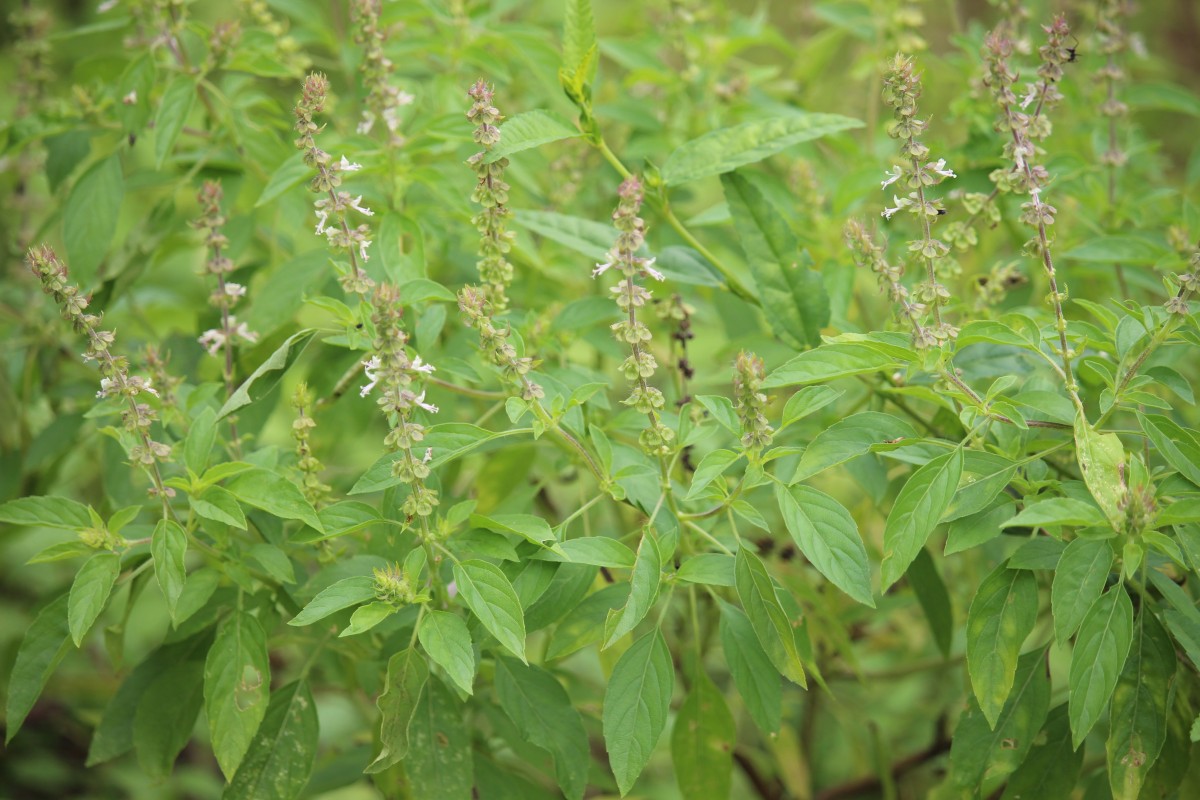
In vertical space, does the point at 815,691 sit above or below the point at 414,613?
below

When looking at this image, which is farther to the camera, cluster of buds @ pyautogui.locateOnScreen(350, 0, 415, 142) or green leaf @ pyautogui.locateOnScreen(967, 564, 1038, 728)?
cluster of buds @ pyautogui.locateOnScreen(350, 0, 415, 142)

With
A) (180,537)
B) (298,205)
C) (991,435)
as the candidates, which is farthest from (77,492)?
(991,435)

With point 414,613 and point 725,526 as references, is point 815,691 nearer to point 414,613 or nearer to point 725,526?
point 725,526

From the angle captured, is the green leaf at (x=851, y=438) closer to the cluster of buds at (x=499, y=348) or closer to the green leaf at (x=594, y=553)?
the green leaf at (x=594, y=553)

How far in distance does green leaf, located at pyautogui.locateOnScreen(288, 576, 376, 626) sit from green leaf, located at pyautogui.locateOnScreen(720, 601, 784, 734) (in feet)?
1.49

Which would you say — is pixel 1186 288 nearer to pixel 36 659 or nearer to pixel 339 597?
pixel 339 597

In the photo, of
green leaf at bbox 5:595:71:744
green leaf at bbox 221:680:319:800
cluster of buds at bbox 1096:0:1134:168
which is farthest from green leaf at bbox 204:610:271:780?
cluster of buds at bbox 1096:0:1134:168

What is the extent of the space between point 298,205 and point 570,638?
0.94 m

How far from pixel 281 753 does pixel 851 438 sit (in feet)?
2.73

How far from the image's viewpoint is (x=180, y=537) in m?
1.16

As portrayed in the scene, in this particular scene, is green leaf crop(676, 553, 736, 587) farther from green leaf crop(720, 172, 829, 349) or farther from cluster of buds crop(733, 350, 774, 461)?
green leaf crop(720, 172, 829, 349)

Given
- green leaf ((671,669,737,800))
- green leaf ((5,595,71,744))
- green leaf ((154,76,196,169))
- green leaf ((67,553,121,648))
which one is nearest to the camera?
green leaf ((67,553,121,648))

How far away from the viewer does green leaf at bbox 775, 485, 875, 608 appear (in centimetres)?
111

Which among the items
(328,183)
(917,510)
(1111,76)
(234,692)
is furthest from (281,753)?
(1111,76)
